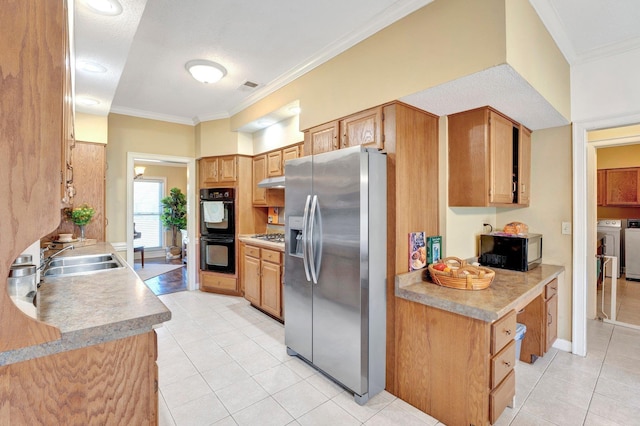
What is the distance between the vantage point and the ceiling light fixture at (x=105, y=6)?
1761 millimetres

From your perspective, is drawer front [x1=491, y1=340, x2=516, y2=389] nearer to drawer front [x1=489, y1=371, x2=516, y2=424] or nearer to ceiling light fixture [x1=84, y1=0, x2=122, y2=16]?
drawer front [x1=489, y1=371, x2=516, y2=424]

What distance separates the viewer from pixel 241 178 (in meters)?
4.54

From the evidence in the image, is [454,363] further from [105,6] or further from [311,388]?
[105,6]

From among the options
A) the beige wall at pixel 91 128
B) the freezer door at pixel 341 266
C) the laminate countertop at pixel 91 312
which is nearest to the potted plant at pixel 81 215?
the beige wall at pixel 91 128

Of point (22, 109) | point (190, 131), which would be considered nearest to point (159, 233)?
point (190, 131)

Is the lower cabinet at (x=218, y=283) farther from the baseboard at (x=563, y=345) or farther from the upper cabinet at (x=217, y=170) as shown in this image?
the baseboard at (x=563, y=345)

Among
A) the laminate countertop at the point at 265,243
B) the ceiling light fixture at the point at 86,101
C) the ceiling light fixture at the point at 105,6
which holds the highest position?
the ceiling light fixture at the point at 86,101

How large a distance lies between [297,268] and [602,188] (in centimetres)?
633

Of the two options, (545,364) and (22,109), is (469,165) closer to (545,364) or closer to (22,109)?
(545,364)

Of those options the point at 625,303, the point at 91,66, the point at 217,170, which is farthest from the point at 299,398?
the point at 625,303

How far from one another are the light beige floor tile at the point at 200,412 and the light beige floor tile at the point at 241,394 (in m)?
0.05

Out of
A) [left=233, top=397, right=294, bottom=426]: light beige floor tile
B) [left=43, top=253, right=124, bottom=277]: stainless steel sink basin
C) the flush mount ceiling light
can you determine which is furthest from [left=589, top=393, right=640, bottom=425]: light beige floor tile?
the flush mount ceiling light

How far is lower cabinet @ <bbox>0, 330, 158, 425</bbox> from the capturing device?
103cm

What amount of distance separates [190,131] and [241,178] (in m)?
1.35
